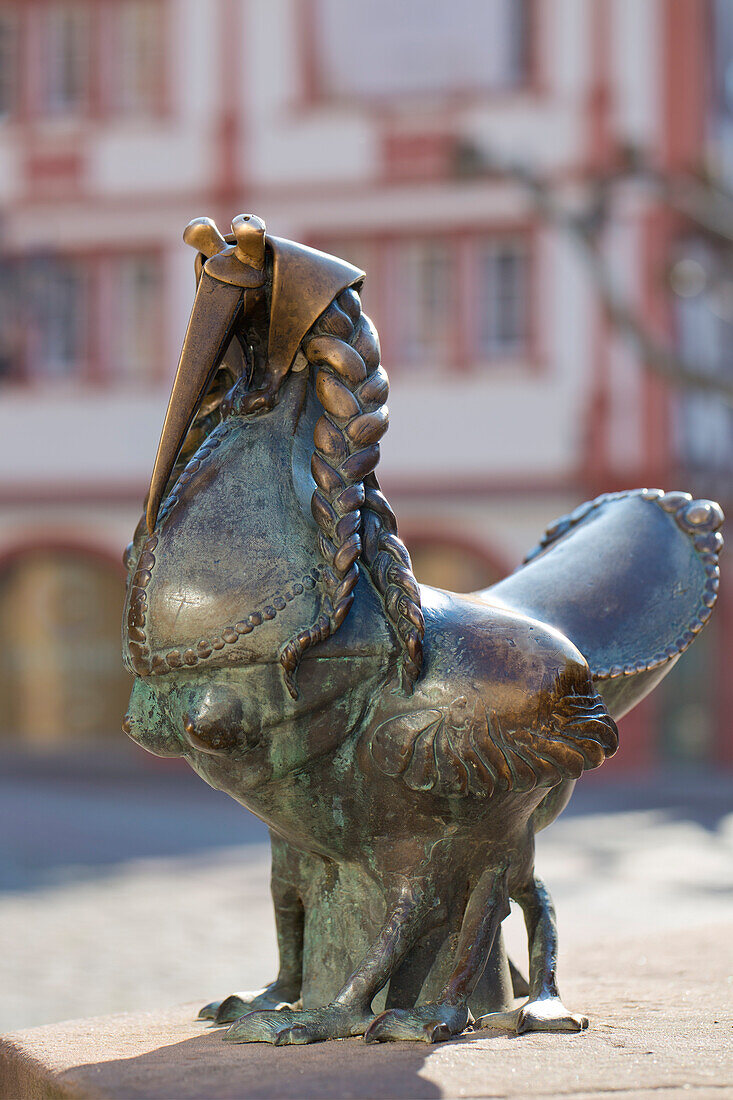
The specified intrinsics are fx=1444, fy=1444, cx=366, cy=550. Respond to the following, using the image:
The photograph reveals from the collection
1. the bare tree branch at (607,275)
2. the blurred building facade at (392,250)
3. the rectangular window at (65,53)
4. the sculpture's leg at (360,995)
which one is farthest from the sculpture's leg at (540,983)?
the rectangular window at (65,53)

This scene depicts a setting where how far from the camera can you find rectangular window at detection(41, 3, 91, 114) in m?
13.9

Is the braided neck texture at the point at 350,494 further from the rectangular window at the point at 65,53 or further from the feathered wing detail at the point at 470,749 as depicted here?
the rectangular window at the point at 65,53

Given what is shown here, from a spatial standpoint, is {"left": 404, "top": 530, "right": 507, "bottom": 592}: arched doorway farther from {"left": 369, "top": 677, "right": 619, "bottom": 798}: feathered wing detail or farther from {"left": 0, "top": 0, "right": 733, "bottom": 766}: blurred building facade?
{"left": 369, "top": 677, "right": 619, "bottom": 798}: feathered wing detail

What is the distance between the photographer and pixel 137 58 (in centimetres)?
1370

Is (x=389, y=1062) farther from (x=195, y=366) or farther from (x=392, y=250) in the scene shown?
(x=392, y=250)

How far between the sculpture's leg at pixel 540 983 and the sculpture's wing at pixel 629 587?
0.37 metres

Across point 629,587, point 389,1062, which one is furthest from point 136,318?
point 389,1062

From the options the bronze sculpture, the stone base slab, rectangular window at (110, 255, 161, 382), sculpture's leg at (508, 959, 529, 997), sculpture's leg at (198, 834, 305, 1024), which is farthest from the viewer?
rectangular window at (110, 255, 161, 382)

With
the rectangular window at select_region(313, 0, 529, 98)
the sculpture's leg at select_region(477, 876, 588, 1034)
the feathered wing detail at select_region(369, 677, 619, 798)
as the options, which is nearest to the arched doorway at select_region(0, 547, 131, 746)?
the rectangular window at select_region(313, 0, 529, 98)

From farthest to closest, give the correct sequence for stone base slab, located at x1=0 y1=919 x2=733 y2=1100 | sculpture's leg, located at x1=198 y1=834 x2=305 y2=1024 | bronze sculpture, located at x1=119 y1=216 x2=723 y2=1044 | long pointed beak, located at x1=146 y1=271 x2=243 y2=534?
sculpture's leg, located at x1=198 y1=834 x2=305 y2=1024 < long pointed beak, located at x1=146 y1=271 x2=243 y2=534 < bronze sculpture, located at x1=119 y1=216 x2=723 y2=1044 < stone base slab, located at x1=0 y1=919 x2=733 y2=1100

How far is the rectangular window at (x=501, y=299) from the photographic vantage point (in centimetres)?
1282

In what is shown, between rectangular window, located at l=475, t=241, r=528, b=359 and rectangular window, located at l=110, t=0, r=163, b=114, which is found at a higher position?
rectangular window, located at l=110, t=0, r=163, b=114

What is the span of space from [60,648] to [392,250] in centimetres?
494

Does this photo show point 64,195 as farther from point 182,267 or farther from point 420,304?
point 420,304
